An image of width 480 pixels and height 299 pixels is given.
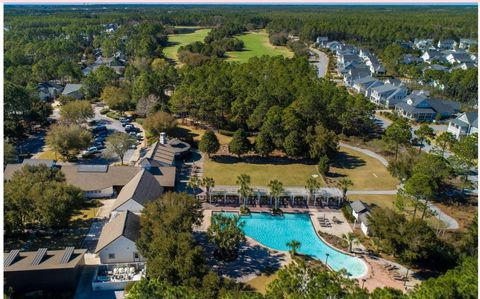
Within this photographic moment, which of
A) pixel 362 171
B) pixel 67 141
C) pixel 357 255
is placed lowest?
pixel 357 255

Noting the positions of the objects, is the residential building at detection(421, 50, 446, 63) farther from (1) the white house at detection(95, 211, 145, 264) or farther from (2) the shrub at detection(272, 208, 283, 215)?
(1) the white house at detection(95, 211, 145, 264)

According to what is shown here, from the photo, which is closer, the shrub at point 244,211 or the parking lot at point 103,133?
the shrub at point 244,211

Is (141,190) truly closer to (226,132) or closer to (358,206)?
(358,206)

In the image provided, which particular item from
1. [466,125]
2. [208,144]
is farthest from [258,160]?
[466,125]

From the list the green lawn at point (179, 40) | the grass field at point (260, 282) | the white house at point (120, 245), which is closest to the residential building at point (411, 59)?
the green lawn at point (179, 40)

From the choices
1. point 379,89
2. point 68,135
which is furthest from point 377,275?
point 379,89

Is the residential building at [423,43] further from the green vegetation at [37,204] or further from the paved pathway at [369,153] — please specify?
the green vegetation at [37,204]
